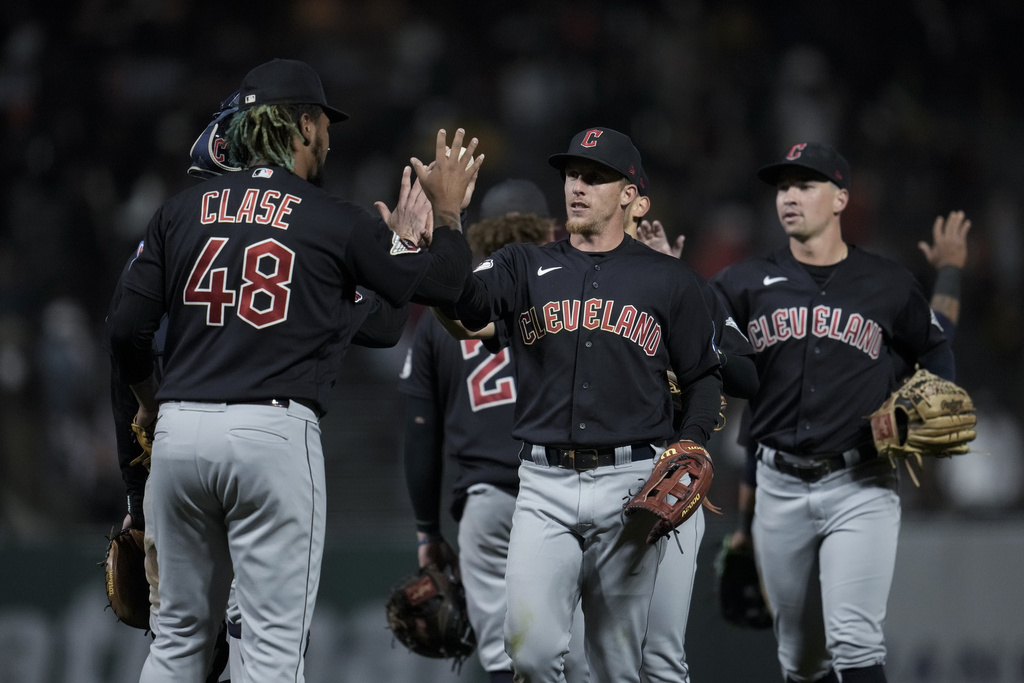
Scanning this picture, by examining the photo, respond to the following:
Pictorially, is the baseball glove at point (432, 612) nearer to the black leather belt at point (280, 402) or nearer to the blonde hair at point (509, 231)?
the blonde hair at point (509, 231)

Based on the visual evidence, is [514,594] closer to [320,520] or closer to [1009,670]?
[320,520]

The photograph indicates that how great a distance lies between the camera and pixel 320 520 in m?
3.40

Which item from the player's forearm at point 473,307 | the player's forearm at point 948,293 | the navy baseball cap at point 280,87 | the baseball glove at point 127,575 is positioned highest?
the navy baseball cap at point 280,87

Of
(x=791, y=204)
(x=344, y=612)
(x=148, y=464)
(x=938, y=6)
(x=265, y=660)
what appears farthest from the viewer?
(x=938, y=6)

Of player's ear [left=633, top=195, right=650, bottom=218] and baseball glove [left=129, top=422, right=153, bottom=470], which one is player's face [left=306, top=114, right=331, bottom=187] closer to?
baseball glove [left=129, top=422, right=153, bottom=470]

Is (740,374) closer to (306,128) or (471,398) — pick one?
(471,398)

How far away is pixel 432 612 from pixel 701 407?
168 centimetres

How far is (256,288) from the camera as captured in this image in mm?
3320

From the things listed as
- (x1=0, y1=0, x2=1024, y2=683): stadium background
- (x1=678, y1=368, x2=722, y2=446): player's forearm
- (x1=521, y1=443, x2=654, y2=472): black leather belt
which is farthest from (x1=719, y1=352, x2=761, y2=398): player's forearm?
(x1=0, y1=0, x2=1024, y2=683): stadium background

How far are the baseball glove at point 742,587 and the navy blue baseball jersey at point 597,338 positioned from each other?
5.64 feet

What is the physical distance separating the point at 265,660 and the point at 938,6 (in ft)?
38.1

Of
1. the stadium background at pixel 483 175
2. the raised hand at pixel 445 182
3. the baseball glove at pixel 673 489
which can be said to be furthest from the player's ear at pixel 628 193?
the stadium background at pixel 483 175

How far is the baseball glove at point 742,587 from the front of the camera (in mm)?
5340

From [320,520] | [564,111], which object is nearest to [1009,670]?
[320,520]
